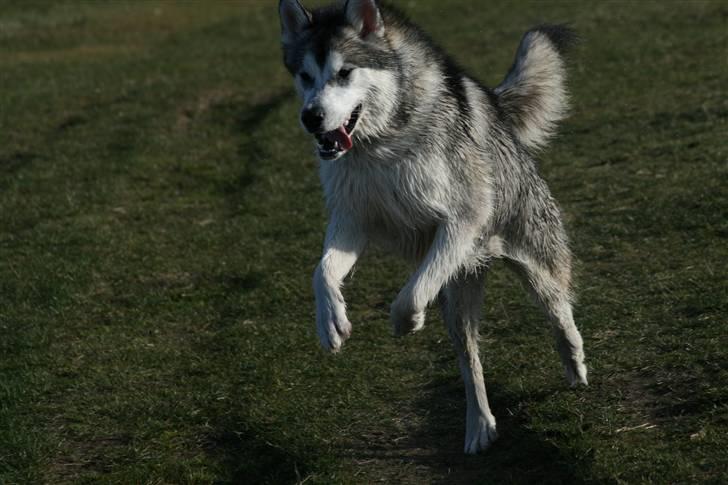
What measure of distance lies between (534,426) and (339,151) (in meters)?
1.75

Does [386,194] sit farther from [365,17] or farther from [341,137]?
[365,17]

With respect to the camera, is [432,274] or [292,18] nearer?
[432,274]

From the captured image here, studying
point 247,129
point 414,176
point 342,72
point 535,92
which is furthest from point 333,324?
point 247,129

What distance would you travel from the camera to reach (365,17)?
210 inches

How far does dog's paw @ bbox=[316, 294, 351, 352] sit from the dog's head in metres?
0.70

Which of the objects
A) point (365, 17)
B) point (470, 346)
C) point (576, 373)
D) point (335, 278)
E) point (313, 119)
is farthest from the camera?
point (576, 373)

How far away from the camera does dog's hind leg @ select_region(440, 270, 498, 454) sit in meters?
5.46

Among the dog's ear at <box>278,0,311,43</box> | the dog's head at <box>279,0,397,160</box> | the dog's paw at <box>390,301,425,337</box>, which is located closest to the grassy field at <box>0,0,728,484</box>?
the dog's paw at <box>390,301,425,337</box>

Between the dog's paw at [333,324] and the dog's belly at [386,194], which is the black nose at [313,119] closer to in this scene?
the dog's belly at [386,194]

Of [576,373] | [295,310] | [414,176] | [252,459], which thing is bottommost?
[295,310]

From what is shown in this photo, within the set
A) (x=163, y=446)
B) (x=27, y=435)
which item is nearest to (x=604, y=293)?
(x=163, y=446)

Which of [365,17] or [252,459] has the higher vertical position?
[365,17]

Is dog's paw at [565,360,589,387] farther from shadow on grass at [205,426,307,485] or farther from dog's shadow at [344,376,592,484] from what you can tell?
shadow on grass at [205,426,307,485]

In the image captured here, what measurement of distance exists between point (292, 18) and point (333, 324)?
1.62 metres
